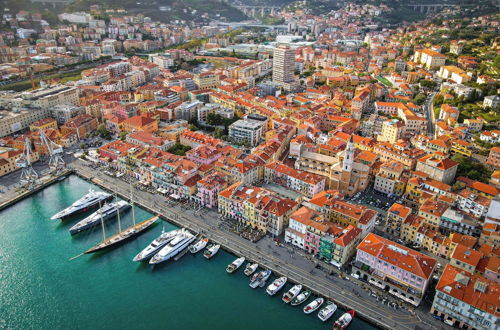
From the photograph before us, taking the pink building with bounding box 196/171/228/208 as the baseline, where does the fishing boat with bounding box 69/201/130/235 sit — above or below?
below

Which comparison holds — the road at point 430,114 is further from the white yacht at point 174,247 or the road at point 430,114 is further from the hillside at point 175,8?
the hillside at point 175,8

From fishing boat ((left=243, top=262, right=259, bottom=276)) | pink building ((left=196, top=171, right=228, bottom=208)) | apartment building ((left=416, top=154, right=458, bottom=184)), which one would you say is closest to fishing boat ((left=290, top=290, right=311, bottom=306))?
fishing boat ((left=243, top=262, right=259, bottom=276))

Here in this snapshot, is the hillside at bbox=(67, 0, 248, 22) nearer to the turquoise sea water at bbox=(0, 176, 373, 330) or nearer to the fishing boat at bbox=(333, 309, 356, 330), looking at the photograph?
the turquoise sea water at bbox=(0, 176, 373, 330)

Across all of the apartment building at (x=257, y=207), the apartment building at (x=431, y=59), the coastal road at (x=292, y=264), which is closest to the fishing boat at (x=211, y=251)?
the coastal road at (x=292, y=264)

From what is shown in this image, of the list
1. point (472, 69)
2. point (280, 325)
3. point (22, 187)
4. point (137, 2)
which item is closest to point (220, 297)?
point (280, 325)

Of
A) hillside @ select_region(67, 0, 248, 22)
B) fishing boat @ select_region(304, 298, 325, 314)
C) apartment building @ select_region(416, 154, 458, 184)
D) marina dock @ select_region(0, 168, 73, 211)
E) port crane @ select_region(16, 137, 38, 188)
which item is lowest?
fishing boat @ select_region(304, 298, 325, 314)

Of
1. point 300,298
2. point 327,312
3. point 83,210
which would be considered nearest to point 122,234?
point 83,210

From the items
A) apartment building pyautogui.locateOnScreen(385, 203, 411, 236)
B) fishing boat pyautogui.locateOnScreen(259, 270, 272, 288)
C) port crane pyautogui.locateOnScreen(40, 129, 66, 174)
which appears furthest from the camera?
port crane pyautogui.locateOnScreen(40, 129, 66, 174)
